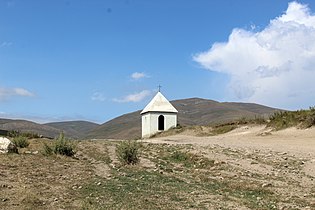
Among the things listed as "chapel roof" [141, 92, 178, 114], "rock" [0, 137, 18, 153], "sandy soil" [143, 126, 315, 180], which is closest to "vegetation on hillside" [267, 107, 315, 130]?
"sandy soil" [143, 126, 315, 180]

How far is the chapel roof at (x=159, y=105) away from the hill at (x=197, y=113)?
4619 cm

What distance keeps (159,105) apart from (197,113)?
65874mm

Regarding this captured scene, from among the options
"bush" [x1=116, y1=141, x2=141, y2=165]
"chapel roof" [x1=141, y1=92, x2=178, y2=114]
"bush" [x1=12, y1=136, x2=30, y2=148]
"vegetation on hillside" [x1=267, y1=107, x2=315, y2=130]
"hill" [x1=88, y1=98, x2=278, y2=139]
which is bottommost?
"bush" [x1=116, y1=141, x2=141, y2=165]

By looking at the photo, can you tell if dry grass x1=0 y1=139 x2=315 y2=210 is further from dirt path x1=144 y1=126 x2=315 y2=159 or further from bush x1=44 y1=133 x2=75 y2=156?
dirt path x1=144 y1=126 x2=315 y2=159

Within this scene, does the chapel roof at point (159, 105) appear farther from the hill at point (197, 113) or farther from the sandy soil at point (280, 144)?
the hill at point (197, 113)

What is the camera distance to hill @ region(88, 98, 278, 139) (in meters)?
95.9

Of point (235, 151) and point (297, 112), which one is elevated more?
point (297, 112)

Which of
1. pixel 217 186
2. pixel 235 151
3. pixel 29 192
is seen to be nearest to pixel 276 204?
pixel 217 186

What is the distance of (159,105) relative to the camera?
148ft

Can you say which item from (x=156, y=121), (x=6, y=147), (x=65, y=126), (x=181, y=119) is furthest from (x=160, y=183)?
(x=65, y=126)

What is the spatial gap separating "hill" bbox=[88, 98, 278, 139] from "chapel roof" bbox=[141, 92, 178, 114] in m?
46.2

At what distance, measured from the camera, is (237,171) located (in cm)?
1387

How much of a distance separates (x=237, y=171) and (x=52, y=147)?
30.2 feet

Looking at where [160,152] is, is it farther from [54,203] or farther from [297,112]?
[297,112]
